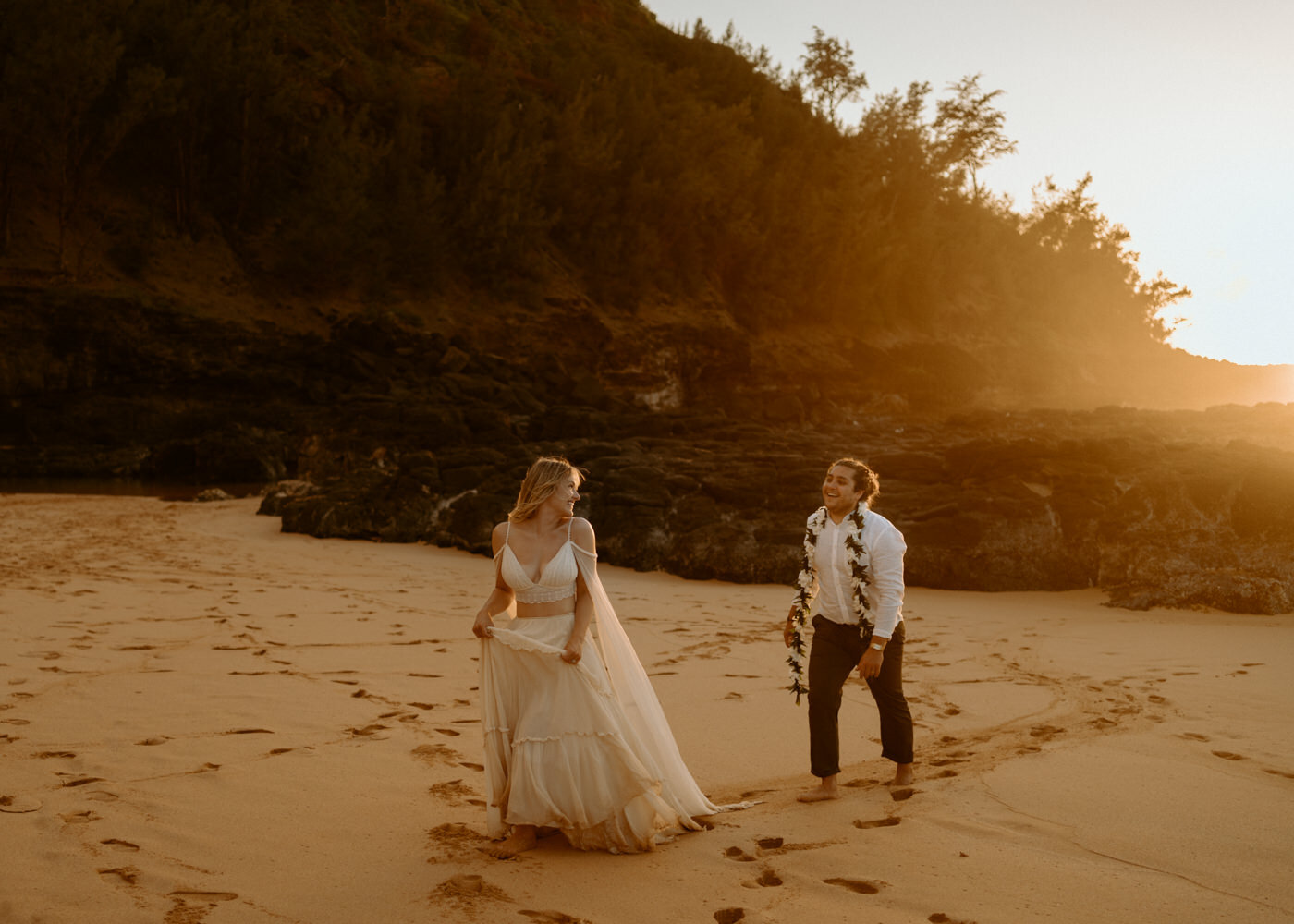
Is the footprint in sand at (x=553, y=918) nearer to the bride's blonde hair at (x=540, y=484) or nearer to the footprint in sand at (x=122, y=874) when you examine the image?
the footprint in sand at (x=122, y=874)

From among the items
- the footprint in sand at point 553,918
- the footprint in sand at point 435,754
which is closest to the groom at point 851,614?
the footprint in sand at point 553,918

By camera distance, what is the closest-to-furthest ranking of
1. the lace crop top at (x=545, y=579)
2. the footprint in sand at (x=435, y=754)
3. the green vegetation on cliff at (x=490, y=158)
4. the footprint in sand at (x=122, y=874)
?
the footprint in sand at (x=122, y=874)
the lace crop top at (x=545, y=579)
the footprint in sand at (x=435, y=754)
the green vegetation on cliff at (x=490, y=158)

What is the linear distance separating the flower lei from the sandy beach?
24.9 inches

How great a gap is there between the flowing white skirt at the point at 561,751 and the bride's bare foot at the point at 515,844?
41 mm

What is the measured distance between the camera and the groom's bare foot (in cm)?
427

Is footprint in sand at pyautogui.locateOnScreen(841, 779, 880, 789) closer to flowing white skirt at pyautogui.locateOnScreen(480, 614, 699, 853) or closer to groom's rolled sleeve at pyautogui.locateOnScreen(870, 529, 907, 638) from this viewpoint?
groom's rolled sleeve at pyautogui.locateOnScreen(870, 529, 907, 638)

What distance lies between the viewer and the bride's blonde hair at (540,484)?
3.89m

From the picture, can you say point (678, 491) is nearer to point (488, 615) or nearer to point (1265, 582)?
point (1265, 582)

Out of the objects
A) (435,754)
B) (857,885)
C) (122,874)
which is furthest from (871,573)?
(122,874)

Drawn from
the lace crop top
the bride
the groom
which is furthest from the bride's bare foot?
the groom

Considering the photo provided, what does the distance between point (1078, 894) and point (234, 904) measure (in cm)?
269

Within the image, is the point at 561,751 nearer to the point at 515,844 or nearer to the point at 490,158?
the point at 515,844

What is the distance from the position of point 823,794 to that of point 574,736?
4.17 ft

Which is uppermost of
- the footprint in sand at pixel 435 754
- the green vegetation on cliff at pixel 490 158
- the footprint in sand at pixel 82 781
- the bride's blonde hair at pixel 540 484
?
the green vegetation on cliff at pixel 490 158
